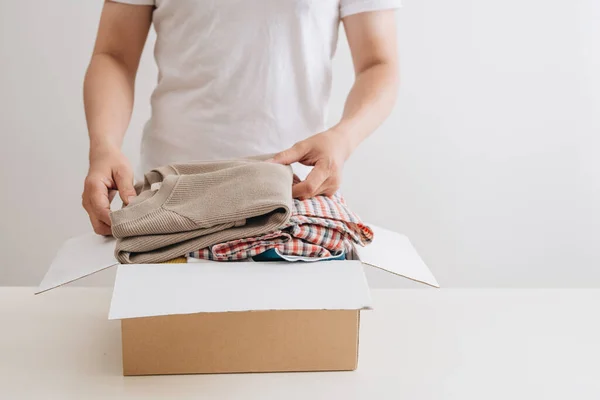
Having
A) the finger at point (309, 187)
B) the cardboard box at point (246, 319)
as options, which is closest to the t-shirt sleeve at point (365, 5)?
the finger at point (309, 187)

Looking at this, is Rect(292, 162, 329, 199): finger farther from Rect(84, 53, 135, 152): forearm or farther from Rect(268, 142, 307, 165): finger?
Rect(84, 53, 135, 152): forearm

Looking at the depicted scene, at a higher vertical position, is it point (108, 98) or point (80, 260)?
point (108, 98)

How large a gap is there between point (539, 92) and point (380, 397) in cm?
155

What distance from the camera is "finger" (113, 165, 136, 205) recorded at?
36.9 inches

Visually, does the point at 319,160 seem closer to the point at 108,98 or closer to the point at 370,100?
the point at 370,100

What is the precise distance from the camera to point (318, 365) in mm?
793

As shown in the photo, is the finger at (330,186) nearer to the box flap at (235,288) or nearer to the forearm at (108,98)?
the box flap at (235,288)

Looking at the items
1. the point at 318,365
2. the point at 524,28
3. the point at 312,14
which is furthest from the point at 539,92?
the point at 318,365

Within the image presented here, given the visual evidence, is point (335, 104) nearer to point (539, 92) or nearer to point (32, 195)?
point (539, 92)

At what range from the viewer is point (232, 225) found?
79 cm

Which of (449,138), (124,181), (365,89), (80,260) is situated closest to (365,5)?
(365,89)

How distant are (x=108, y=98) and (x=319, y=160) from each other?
1.35 feet

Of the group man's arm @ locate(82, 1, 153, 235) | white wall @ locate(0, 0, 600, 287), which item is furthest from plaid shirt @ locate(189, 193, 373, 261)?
white wall @ locate(0, 0, 600, 287)

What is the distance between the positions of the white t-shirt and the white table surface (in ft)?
1.01
